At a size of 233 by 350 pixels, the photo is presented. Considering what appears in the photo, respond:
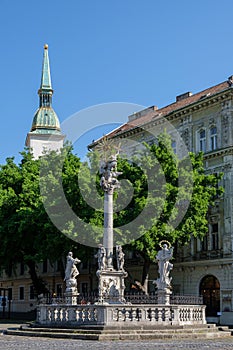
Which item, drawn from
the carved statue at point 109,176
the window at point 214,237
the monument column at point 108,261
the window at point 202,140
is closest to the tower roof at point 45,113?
the window at point 202,140

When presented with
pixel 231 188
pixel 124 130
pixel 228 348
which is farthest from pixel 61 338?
pixel 124 130

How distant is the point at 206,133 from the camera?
49.2 m

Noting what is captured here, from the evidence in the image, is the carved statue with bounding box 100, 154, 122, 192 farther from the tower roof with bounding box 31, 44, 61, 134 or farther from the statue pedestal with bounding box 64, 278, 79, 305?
the tower roof with bounding box 31, 44, 61, 134

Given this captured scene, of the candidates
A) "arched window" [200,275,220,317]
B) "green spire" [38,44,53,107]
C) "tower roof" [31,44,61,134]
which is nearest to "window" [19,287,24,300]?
"tower roof" [31,44,61,134]

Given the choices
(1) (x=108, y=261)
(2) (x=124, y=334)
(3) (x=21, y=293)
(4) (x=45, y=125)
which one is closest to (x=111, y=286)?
(1) (x=108, y=261)

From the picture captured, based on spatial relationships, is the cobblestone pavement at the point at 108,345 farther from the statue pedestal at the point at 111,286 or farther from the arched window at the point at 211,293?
the arched window at the point at 211,293

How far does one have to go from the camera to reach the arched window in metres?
46.3

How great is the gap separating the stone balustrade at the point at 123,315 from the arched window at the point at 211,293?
1796 centimetres

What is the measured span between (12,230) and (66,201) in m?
5.43

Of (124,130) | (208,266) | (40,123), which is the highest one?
(40,123)

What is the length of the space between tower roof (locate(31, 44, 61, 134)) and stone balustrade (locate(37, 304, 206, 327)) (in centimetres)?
5067

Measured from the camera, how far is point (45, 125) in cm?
7812

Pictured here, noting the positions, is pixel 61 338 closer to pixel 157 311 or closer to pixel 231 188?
pixel 157 311

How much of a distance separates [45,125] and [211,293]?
3792cm
